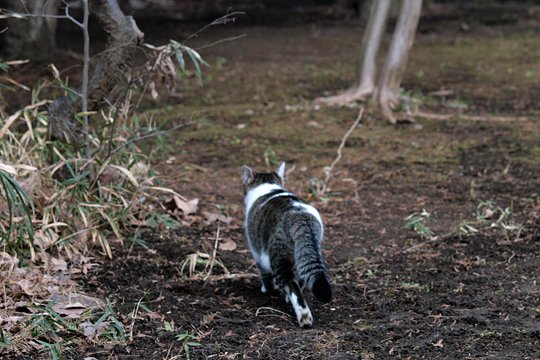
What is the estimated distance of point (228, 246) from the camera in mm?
6578

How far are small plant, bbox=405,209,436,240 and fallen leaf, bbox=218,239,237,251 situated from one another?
132 centimetres

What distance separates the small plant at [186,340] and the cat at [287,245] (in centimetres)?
66

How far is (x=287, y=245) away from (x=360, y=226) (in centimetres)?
196

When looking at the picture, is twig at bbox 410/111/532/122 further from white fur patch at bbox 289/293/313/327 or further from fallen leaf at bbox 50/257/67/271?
white fur patch at bbox 289/293/313/327

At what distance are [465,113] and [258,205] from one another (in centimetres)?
561

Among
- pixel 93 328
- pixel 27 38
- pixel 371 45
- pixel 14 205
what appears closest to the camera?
pixel 93 328

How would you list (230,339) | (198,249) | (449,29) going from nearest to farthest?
(230,339) → (198,249) → (449,29)

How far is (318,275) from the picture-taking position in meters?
4.80

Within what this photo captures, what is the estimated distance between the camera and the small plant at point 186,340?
444 cm

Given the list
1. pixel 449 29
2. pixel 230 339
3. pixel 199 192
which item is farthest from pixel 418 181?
pixel 449 29

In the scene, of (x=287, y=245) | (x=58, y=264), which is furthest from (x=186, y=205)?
(x=287, y=245)

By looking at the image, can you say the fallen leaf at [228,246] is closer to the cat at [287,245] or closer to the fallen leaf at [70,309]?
the cat at [287,245]

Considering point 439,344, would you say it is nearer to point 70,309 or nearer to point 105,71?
point 70,309

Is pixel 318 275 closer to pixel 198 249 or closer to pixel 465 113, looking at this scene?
pixel 198 249
